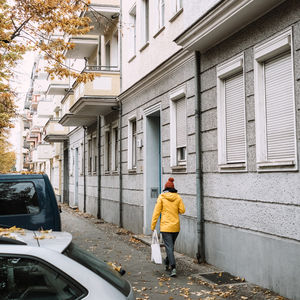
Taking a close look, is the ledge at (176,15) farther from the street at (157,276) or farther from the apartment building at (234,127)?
the street at (157,276)

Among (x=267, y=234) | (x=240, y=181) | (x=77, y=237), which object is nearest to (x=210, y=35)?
(x=240, y=181)

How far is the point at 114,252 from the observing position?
1158 cm

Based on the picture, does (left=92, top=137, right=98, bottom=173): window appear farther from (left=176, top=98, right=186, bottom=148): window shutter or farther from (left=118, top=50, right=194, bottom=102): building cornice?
(left=176, top=98, right=186, bottom=148): window shutter

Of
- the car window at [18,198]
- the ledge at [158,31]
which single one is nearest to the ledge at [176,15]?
the ledge at [158,31]

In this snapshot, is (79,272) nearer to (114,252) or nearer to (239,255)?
(239,255)

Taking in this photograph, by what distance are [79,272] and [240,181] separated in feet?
18.9

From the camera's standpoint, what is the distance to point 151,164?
1431cm

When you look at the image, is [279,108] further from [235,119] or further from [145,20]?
[145,20]

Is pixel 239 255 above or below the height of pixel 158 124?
below

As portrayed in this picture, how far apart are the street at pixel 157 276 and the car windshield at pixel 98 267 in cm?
386

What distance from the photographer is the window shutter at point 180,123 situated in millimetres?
11484

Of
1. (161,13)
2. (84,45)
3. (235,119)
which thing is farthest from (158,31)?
(84,45)

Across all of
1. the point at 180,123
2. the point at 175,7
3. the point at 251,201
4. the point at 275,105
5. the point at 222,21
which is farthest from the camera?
the point at 175,7

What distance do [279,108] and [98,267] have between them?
5.13 metres
